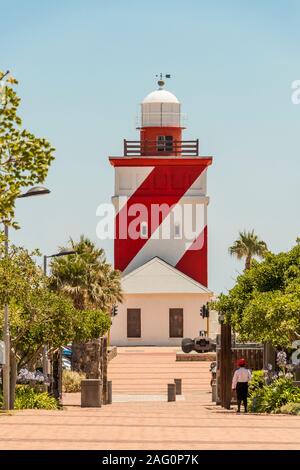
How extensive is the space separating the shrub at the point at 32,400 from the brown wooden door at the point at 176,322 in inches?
1738

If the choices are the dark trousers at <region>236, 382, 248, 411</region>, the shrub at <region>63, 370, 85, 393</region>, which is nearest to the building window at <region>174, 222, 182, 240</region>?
the shrub at <region>63, 370, 85, 393</region>

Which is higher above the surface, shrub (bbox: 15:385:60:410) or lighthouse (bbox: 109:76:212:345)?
lighthouse (bbox: 109:76:212:345)

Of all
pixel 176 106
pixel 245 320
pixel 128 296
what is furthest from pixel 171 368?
pixel 176 106

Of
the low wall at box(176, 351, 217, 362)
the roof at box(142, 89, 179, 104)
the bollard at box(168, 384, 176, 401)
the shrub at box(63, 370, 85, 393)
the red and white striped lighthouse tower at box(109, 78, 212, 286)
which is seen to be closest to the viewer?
the bollard at box(168, 384, 176, 401)

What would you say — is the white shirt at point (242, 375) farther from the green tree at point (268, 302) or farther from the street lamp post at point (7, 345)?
the street lamp post at point (7, 345)

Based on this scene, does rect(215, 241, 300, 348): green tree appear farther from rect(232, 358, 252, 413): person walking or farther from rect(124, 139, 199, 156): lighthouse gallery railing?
rect(124, 139, 199, 156): lighthouse gallery railing

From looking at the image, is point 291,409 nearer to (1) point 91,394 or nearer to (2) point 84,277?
(1) point 91,394

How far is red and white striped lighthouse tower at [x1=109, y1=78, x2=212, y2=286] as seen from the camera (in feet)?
268

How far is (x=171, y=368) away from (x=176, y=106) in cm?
3375

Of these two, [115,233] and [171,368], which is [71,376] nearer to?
[171,368]

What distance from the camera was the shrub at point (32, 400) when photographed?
31094 mm

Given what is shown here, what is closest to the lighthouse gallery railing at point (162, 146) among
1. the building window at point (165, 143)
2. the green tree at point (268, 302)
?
the building window at point (165, 143)

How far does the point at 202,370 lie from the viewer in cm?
5525

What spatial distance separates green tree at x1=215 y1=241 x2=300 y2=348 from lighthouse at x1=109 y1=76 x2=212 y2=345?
39.1m
